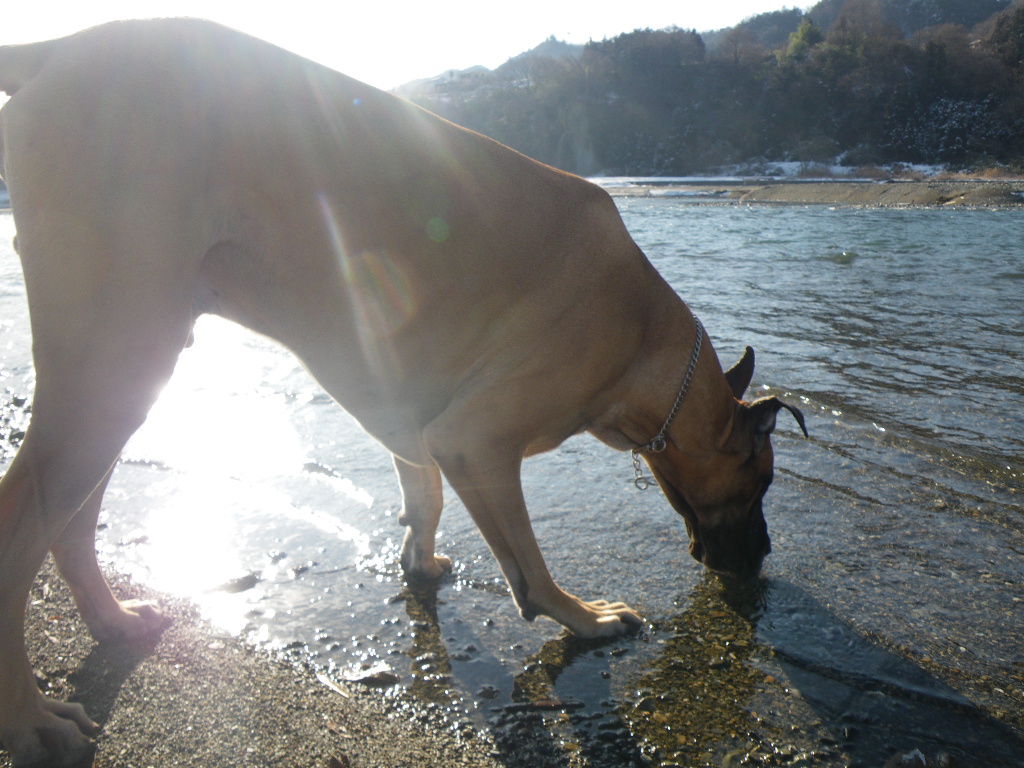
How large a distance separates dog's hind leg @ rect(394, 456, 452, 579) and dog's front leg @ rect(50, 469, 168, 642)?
0.98 meters

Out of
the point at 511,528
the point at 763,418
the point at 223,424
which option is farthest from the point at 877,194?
the point at 511,528

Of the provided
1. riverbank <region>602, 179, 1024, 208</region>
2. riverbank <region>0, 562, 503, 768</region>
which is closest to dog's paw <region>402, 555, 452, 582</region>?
riverbank <region>0, 562, 503, 768</region>

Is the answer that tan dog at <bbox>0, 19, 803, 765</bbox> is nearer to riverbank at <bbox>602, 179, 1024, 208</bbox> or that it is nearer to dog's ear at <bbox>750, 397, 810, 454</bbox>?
dog's ear at <bbox>750, 397, 810, 454</bbox>

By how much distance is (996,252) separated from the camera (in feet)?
43.2

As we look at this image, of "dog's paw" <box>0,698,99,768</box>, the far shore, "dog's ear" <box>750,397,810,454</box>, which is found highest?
"dog's ear" <box>750,397,810,454</box>

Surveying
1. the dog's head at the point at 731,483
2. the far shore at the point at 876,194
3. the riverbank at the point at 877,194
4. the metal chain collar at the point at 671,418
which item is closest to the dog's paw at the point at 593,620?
the dog's head at the point at 731,483

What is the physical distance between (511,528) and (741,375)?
1.29 metres

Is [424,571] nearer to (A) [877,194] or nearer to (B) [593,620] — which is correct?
(B) [593,620]

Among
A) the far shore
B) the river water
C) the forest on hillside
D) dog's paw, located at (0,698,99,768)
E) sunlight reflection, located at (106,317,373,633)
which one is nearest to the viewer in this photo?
dog's paw, located at (0,698,99,768)

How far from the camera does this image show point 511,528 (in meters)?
Result: 2.48

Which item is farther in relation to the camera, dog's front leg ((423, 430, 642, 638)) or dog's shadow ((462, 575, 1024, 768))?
dog's front leg ((423, 430, 642, 638))

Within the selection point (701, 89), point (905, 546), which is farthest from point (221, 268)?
point (701, 89)

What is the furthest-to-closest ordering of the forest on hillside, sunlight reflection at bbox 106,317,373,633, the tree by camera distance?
1. the tree
2. the forest on hillside
3. sunlight reflection at bbox 106,317,373,633

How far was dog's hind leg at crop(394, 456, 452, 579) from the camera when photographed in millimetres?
2951
